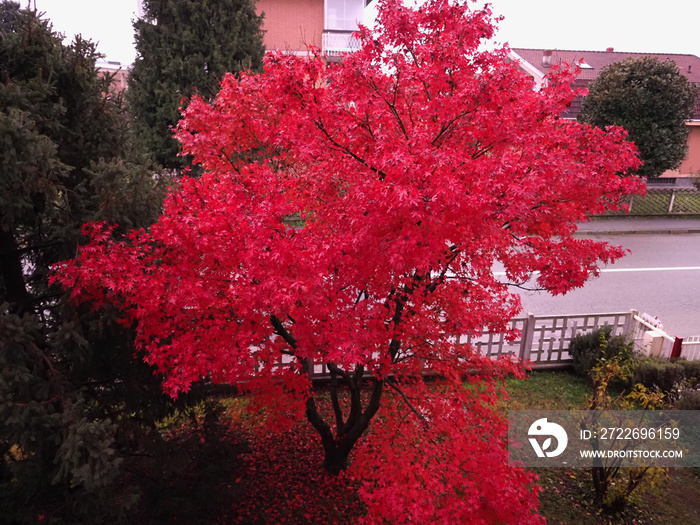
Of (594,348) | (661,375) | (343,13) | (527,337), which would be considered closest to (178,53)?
(343,13)

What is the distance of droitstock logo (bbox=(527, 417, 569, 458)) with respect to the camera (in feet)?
25.4

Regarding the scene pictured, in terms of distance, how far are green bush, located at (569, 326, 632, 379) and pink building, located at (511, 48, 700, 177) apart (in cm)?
1692

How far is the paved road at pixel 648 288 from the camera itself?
1288 centimetres

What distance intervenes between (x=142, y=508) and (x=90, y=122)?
Answer: 4.97m

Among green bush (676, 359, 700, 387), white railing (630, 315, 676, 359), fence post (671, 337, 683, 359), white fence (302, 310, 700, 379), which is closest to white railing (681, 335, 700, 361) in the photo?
white fence (302, 310, 700, 379)

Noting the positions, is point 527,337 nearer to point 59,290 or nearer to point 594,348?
point 594,348

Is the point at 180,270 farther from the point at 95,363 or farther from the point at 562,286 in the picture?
the point at 562,286

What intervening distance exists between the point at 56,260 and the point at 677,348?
11.2 m

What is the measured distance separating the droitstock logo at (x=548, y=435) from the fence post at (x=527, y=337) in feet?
5.62

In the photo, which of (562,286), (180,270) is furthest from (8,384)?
(562,286)

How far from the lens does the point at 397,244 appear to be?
4.30 meters

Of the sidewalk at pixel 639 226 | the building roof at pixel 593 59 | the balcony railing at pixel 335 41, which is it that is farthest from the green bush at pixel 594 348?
the building roof at pixel 593 59

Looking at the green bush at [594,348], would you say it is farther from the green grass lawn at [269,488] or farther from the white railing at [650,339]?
the green grass lawn at [269,488]

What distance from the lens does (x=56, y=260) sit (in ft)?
18.6
